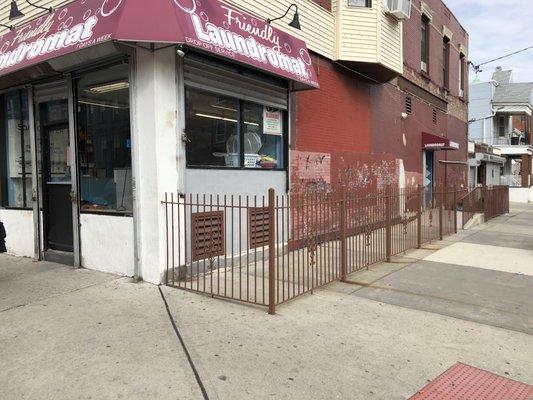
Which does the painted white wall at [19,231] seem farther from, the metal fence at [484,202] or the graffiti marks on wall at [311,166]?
the metal fence at [484,202]

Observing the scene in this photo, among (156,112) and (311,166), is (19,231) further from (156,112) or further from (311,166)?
(311,166)

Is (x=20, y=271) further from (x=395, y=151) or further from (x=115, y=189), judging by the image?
(x=395, y=151)

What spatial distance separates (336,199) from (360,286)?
50.7 inches

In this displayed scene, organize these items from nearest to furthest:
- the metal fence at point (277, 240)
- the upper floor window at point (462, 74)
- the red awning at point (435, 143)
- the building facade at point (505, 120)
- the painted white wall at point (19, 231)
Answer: the metal fence at point (277, 240)
the painted white wall at point (19, 231)
the red awning at point (435, 143)
the upper floor window at point (462, 74)
the building facade at point (505, 120)

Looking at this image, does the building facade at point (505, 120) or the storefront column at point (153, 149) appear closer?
the storefront column at point (153, 149)

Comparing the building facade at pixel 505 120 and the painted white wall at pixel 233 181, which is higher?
the building facade at pixel 505 120

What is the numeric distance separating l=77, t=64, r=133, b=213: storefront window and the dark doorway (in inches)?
16.3

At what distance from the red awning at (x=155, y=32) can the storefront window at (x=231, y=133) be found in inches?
37.1

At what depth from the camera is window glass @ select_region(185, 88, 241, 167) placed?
6941mm

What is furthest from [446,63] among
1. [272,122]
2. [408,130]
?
[272,122]

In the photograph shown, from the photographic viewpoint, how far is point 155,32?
5.54m

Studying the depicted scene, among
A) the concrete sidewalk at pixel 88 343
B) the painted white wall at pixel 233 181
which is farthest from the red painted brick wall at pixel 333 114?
the concrete sidewalk at pixel 88 343

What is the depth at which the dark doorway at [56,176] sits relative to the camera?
764cm

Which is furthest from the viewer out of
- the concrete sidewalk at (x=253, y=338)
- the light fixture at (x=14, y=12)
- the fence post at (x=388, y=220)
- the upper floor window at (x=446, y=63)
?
the upper floor window at (x=446, y=63)
